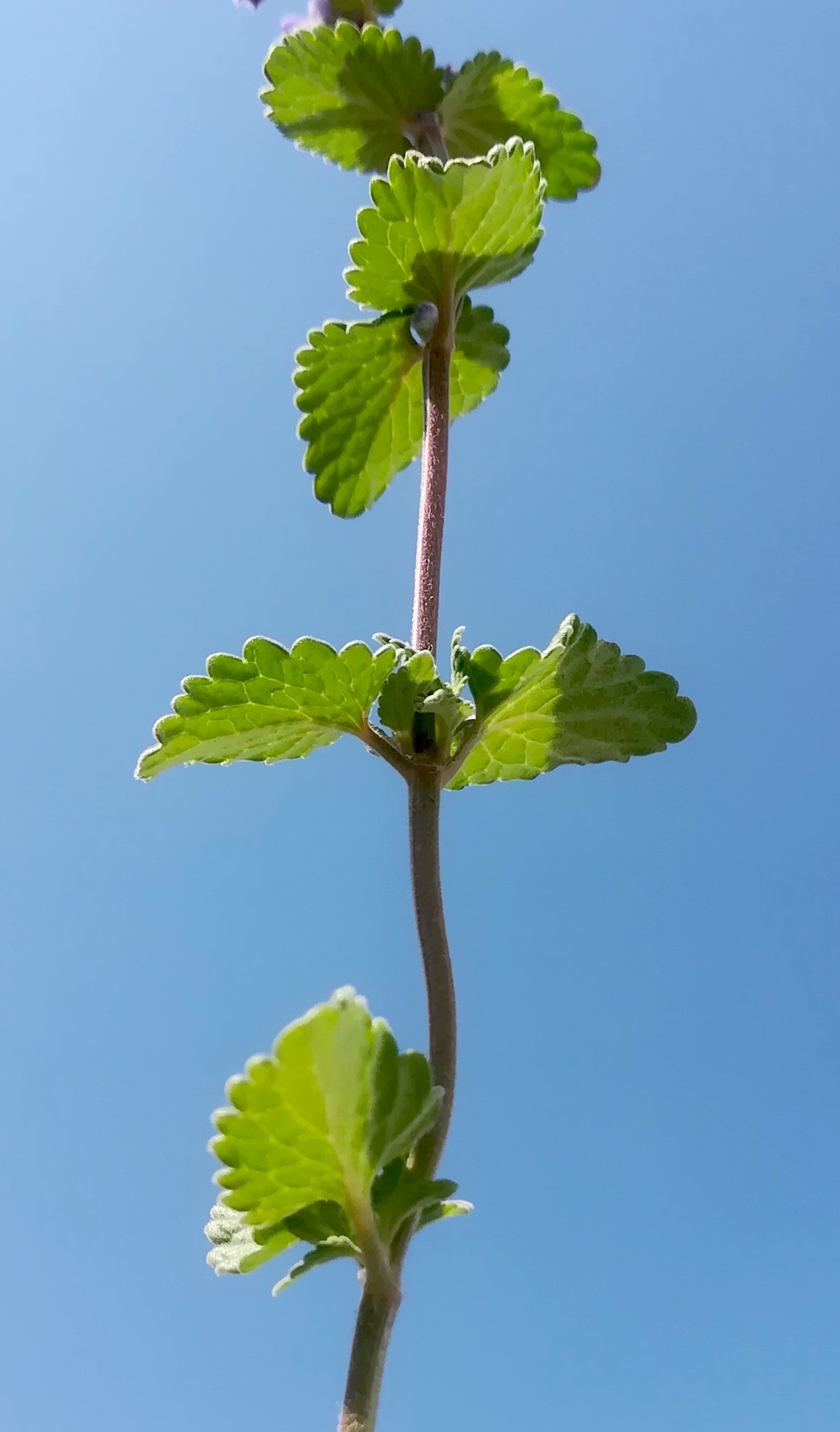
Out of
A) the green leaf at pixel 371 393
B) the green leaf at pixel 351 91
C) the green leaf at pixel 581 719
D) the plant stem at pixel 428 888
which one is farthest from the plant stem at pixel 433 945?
the green leaf at pixel 351 91

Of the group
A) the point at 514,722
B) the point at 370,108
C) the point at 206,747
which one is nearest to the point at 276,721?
the point at 206,747

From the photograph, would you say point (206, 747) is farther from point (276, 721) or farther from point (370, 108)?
point (370, 108)

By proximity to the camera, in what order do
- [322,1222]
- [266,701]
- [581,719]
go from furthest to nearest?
1. [581,719]
2. [266,701]
3. [322,1222]

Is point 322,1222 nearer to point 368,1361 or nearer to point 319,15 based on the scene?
point 368,1361

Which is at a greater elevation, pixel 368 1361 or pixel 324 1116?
pixel 324 1116

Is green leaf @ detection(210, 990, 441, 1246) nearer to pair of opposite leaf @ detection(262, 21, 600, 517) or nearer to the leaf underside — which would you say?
pair of opposite leaf @ detection(262, 21, 600, 517)

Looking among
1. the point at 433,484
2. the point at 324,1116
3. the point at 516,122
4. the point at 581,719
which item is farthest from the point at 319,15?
the point at 324,1116

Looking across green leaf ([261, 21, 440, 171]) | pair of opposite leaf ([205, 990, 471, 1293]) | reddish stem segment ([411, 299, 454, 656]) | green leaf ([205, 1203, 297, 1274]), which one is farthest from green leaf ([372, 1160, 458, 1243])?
green leaf ([261, 21, 440, 171])
